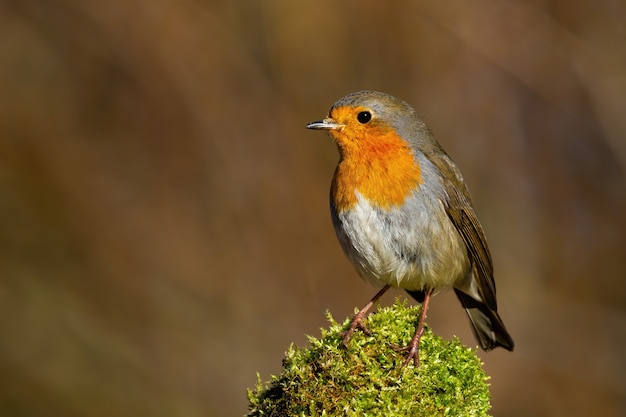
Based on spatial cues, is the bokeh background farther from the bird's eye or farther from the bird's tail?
the bird's eye

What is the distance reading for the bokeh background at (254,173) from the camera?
23.9 ft

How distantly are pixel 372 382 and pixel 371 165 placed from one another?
4.60 feet

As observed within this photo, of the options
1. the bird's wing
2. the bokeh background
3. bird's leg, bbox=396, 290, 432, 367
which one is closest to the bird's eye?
the bird's wing

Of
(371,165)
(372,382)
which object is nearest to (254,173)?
(371,165)

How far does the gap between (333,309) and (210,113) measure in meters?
2.07

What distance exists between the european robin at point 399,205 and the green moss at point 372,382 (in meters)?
0.72

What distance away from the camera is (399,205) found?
3.88m

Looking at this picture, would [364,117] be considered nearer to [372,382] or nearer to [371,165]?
[371,165]

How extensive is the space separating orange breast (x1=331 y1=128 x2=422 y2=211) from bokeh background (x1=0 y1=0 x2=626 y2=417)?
3.28 metres

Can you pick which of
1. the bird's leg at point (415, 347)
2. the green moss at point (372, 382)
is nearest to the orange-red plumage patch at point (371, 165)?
the bird's leg at point (415, 347)

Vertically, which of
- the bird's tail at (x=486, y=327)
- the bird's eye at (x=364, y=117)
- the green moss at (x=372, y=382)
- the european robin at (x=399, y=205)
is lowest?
the green moss at (x=372, y=382)

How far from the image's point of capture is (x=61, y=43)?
763 cm

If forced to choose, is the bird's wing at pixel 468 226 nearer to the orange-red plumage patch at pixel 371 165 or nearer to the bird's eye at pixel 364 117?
the orange-red plumage patch at pixel 371 165

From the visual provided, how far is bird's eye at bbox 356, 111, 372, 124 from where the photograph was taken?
4121mm
